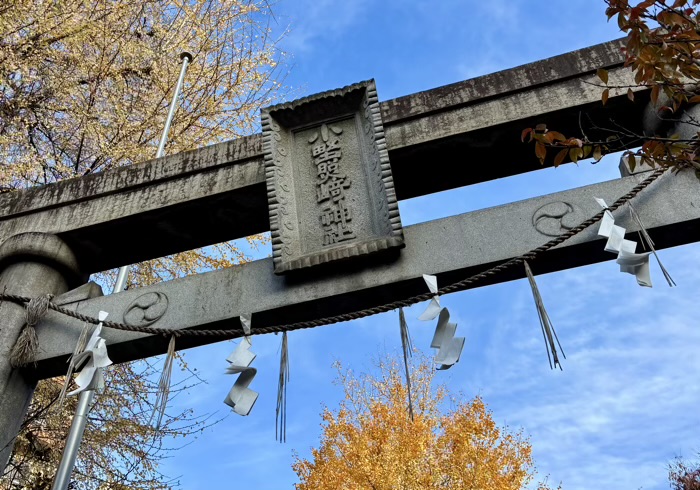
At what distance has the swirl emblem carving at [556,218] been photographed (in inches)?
143

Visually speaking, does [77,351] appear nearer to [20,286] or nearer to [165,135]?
[20,286]

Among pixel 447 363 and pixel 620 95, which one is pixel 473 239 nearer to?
pixel 447 363

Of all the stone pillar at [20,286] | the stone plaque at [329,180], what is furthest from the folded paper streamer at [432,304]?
the stone pillar at [20,286]

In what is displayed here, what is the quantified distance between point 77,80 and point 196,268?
12.2ft

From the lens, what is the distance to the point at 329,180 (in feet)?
14.1

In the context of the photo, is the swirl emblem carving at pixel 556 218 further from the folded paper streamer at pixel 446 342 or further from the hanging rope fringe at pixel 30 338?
the hanging rope fringe at pixel 30 338

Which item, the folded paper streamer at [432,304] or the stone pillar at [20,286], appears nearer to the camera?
the folded paper streamer at [432,304]

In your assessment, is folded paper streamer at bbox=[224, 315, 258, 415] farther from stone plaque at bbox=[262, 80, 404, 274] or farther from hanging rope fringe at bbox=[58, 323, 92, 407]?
hanging rope fringe at bbox=[58, 323, 92, 407]

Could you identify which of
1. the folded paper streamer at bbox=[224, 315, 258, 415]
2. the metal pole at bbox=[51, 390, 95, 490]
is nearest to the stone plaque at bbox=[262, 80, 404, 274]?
the folded paper streamer at bbox=[224, 315, 258, 415]

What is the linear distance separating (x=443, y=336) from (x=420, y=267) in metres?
0.52

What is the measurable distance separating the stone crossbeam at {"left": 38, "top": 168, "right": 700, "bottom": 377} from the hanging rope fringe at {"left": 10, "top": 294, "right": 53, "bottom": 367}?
2.9 inches

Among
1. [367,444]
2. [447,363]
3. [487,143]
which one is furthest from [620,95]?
[367,444]

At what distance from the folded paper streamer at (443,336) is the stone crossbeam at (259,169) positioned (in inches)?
52.0

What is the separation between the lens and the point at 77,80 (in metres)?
9.42
